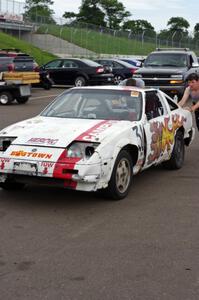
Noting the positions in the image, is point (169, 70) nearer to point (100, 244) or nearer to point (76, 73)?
point (76, 73)

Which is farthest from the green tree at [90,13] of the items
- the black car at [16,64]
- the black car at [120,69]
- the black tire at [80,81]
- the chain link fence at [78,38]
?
the black car at [16,64]

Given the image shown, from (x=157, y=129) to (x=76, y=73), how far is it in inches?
793

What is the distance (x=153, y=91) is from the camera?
8.20 m

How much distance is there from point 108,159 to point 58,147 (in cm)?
59

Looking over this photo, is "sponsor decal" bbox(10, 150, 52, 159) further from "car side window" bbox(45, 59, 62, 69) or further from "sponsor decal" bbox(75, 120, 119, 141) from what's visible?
"car side window" bbox(45, 59, 62, 69)

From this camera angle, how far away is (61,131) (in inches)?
258

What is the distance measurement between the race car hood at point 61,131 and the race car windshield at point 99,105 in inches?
10.8

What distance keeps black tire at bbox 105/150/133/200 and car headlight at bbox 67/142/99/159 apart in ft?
1.20

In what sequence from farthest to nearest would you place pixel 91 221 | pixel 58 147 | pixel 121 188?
pixel 121 188
pixel 58 147
pixel 91 221

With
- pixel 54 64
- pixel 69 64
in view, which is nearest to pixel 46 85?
pixel 54 64

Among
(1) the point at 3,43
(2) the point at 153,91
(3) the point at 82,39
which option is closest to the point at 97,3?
(3) the point at 82,39

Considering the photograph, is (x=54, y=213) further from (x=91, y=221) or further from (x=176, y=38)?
(x=176, y=38)

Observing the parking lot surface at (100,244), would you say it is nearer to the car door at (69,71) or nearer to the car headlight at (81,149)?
the car headlight at (81,149)

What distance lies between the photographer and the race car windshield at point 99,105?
7.32 meters
